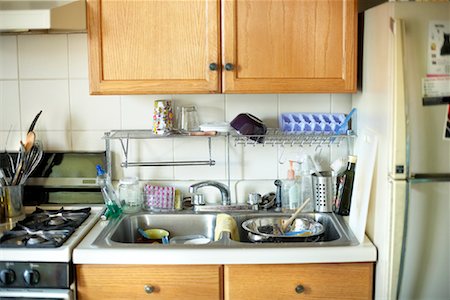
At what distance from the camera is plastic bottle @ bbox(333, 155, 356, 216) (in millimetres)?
2168

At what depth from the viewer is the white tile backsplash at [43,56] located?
7.69 ft

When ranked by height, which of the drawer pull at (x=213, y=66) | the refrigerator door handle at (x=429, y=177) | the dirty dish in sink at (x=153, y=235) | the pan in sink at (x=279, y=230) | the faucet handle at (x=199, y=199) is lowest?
the dirty dish in sink at (x=153, y=235)

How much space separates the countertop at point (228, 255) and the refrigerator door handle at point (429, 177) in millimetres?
300

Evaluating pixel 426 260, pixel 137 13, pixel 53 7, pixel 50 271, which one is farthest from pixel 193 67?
pixel 426 260

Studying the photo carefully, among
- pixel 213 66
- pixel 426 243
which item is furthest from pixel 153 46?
pixel 426 243

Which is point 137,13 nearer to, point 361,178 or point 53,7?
point 53,7

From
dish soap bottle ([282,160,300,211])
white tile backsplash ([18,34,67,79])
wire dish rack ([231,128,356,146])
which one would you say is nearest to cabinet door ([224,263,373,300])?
dish soap bottle ([282,160,300,211])

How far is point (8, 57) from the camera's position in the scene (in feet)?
7.72

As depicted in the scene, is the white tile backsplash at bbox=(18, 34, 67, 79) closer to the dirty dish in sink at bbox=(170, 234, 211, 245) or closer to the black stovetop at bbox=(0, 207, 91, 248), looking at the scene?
the black stovetop at bbox=(0, 207, 91, 248)

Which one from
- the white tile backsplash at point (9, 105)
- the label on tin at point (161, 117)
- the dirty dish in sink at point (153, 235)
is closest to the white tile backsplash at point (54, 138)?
the white tile backsplash at point (9, 105)

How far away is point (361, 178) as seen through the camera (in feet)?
6.54

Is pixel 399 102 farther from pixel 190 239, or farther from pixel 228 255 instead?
pixel 190 239

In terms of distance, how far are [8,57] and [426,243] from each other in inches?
73.2

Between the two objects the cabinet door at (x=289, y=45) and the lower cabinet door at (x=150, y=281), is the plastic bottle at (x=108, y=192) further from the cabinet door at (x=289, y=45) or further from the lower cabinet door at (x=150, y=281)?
the cabinet door at (x=289, y=45)
